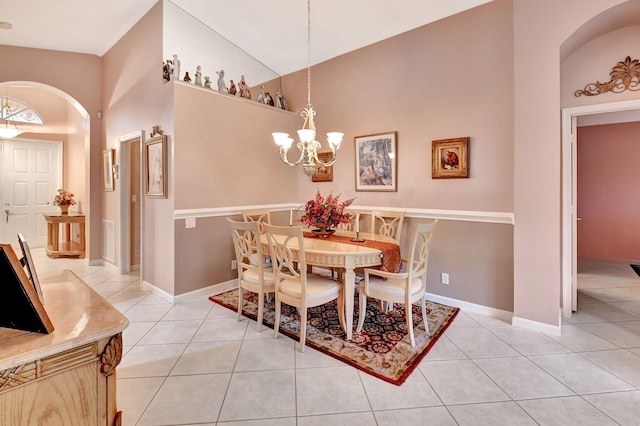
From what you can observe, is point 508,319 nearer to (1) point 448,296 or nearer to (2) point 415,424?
(1) point 448,296

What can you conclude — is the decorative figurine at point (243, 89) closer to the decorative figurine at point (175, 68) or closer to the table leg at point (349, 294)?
the decorative figurine at point (175, 68)

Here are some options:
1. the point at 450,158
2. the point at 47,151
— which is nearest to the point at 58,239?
the point at 47,151

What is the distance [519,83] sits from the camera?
2.76 metres

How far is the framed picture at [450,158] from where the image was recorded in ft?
10.7

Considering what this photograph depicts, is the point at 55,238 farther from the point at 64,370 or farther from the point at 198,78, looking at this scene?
the point at 64,370

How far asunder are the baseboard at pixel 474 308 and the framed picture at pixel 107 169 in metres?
5.16

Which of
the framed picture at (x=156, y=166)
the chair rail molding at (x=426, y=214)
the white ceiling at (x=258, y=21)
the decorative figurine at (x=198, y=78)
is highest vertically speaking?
the white ceiling at (x=258, y=21)

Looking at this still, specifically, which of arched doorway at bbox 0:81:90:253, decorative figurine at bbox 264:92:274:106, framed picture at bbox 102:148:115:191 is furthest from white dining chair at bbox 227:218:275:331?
arched doorway at bbox 0:81:90:253

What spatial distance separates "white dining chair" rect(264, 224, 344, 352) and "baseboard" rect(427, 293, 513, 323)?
4.71 feet

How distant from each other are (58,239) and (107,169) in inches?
90.1

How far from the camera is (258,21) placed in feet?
12.7

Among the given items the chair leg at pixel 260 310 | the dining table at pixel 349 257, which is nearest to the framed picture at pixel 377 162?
the dining table at pixel 349 257

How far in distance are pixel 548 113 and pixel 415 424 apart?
2.71 metres

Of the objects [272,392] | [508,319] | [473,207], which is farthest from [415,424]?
[473,207]
